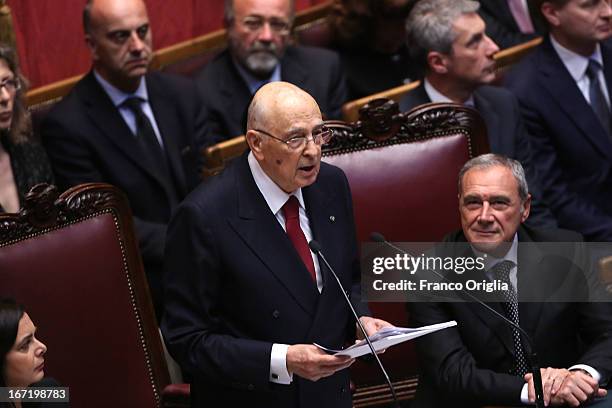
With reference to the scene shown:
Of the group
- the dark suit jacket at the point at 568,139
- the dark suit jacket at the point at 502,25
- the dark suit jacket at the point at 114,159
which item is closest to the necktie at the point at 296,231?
the dark suit jacket at the point at 114,159

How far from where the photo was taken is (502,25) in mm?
3096

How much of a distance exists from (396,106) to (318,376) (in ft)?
2.35

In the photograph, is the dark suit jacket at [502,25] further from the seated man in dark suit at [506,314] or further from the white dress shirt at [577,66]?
the seated man in dark suit at [506,314]

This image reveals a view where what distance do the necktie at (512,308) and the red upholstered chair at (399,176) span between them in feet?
0.84

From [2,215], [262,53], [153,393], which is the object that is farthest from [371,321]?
[262,53]

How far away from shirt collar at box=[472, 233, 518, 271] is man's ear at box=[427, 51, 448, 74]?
62cm

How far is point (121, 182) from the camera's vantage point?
7.89ft

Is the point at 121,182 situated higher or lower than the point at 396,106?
lower

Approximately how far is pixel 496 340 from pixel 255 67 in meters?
1.01

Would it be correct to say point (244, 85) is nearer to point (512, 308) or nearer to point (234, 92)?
point (234, 92)

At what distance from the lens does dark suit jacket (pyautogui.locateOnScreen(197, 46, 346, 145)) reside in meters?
2.66

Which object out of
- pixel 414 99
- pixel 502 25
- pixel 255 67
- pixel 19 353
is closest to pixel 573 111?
pixel 414 99

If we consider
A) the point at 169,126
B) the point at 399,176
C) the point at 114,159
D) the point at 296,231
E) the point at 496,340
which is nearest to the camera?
the point at 296,231

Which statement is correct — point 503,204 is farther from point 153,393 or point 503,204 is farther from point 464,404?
point 153,393
